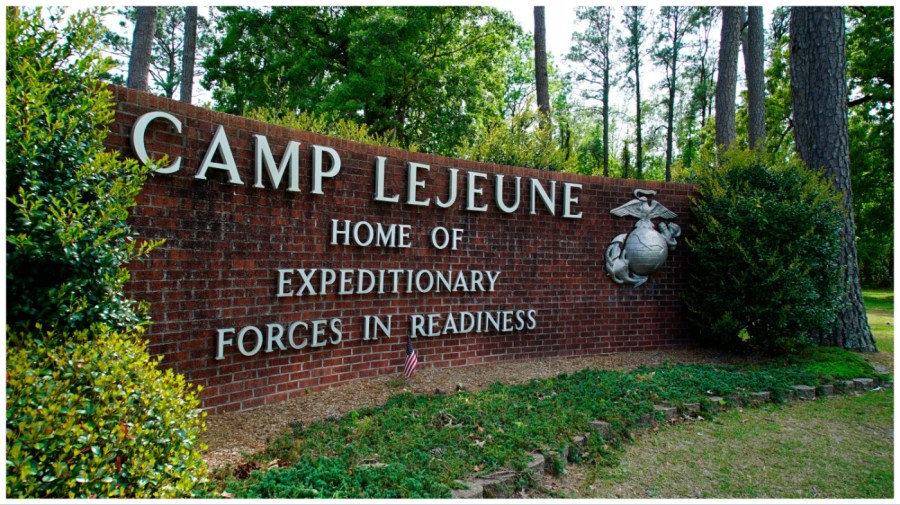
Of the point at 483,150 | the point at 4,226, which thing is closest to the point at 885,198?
the point at 483,150

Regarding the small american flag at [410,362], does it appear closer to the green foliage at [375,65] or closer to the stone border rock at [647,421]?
the stone border rock at [647,421]

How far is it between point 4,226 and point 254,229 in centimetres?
234

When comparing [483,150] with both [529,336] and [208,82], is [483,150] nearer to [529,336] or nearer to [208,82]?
[529,336]

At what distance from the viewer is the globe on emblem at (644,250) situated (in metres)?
7.75

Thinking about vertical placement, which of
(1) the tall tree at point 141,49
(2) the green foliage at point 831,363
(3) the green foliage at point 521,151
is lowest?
(2) the green foliage at point 831,363

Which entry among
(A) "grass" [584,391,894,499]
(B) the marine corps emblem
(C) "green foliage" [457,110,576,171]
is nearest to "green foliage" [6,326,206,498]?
(A) "grass" [584,391,894,499]

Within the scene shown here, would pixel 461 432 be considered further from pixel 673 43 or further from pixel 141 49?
pixel 673 43

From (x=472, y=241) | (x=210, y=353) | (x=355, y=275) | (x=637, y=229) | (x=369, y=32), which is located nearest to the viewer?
(x=210, y=353)

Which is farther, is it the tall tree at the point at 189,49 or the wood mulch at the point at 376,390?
the tall tree at the point at 189,49

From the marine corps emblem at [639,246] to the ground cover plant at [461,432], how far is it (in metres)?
1.61

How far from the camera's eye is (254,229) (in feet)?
16.7

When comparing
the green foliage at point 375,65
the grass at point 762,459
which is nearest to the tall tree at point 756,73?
the green foliage at point 375,65

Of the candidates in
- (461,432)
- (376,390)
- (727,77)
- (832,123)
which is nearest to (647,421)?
(461,432)

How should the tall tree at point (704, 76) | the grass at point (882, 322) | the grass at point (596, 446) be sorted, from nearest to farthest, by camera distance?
1. the grass at point (596, 446)
2. the grass at point (882, 322)
3. the tall tree at point (704, 76)
